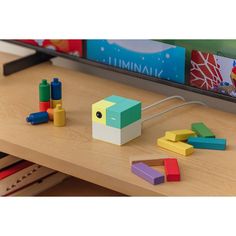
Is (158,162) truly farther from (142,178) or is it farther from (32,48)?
(32,48)

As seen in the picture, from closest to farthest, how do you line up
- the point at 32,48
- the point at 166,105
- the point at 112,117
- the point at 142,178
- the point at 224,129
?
the point at 142,178 < the point at 112,117 < the point at 224,129 < the point at 166,105 < the point at 32,48

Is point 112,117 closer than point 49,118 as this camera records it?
Yes

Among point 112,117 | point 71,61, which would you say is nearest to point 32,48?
point 71,61

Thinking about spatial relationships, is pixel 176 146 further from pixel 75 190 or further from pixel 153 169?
pixel 75 190

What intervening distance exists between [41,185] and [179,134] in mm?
Answer: 414

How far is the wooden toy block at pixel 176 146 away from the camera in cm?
170

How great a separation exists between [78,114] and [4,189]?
0.82 ft

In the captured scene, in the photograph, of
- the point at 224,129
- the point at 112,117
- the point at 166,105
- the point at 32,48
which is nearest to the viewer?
the point at 112,117

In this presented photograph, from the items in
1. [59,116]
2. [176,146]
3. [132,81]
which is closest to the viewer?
[176,146]

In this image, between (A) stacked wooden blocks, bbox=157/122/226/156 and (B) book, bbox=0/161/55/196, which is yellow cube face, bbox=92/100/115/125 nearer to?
(A) stacked wooden blocks, bbox=157/122/226/156

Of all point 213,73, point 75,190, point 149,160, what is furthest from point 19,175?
point 213,73

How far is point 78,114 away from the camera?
191 cm

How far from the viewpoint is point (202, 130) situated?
5.90 ft

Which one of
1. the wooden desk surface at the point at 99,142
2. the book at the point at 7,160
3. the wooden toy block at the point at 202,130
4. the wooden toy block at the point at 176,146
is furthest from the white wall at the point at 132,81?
the book at the point at 7,160
